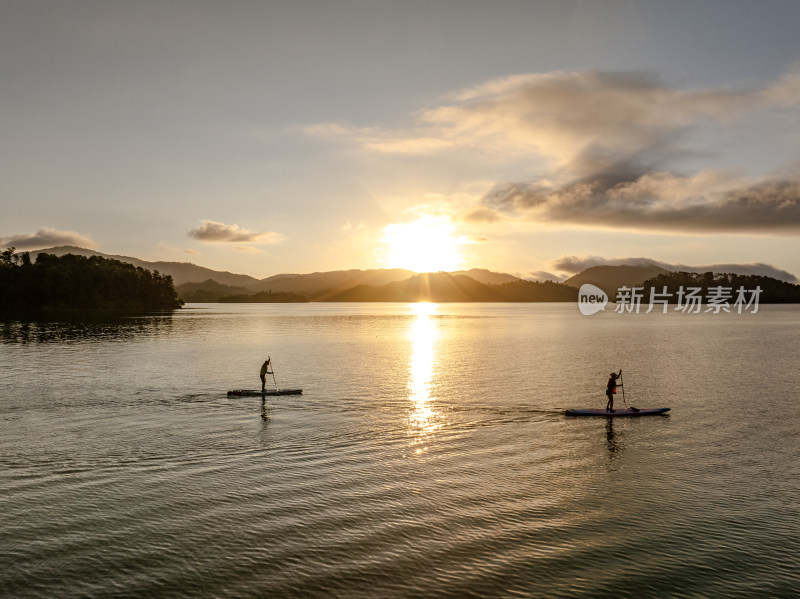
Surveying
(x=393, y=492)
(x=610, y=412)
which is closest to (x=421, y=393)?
(x=610, y=412)

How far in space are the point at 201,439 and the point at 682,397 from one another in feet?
159

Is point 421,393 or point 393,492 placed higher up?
point 393,492

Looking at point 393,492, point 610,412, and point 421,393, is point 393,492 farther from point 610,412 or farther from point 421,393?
point 421,393

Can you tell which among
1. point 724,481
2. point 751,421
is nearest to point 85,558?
point 724,481

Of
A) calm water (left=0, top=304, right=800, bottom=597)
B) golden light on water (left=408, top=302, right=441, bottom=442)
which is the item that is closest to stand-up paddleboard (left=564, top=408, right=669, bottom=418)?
calm water (left=0, top=304, right=800, bottom=597)

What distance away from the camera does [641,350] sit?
364 feet

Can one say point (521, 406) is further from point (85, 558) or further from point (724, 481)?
point (85, 558)

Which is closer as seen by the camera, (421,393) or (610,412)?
(610,412)

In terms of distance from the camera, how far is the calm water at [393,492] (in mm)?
19266

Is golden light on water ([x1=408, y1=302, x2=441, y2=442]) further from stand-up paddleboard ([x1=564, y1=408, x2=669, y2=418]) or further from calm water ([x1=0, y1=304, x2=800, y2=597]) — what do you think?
stand-up paddleboard ([x1=564, y1=408, x2=669, y2=418])

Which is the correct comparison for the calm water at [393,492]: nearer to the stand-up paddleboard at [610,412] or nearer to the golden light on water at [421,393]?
the golden light on water at [421,393]

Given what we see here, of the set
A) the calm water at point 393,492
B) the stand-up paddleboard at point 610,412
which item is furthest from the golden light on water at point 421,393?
the stand-up paddleboard at point 610,412

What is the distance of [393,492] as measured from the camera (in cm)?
2722

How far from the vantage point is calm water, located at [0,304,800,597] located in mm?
19266
